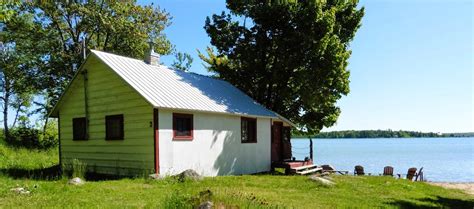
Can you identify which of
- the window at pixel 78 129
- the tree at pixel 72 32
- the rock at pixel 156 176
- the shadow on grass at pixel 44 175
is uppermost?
the tree at pixel 72 32

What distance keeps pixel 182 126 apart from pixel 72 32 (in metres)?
21.7

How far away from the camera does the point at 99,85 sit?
688 inches

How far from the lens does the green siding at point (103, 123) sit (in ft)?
50.6

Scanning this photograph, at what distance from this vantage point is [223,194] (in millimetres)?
8297

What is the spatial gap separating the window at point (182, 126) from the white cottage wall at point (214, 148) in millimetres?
193

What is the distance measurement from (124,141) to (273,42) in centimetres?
1319

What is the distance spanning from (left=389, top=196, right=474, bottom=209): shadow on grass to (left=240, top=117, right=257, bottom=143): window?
8.62 meters

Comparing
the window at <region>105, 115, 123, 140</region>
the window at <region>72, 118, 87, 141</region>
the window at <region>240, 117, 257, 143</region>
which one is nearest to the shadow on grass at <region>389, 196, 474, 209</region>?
the window at <region>240, 117, 257, 143</region>

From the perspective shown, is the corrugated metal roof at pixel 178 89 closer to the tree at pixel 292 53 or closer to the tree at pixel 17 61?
the tree at pixel 292 53

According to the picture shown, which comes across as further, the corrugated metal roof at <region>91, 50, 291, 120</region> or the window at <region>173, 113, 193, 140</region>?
the corrugated metal roof at <region>91, 50, 291, 120</region>

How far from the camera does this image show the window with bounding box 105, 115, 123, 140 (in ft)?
54.2

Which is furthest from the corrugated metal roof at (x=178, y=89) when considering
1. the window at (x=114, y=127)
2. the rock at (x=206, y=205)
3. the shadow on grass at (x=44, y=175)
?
the rock at (x=206, y=205)

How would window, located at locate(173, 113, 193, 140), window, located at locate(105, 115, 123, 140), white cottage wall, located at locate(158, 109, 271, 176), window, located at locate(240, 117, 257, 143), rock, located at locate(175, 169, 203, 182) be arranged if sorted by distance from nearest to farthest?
rock, located at locate(175, 169, 203, 182) < white cottage wall, located at locate(158, 109, 271, 176) < window, located at locate(173, 113, 193, 140) < window, located at locate(105, 115, 123, 140) < window, located at locate(240, 117, 257, 143)

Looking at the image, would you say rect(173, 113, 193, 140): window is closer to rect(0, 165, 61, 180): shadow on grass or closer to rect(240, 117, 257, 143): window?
rect(240, 117, 257, 143): window
